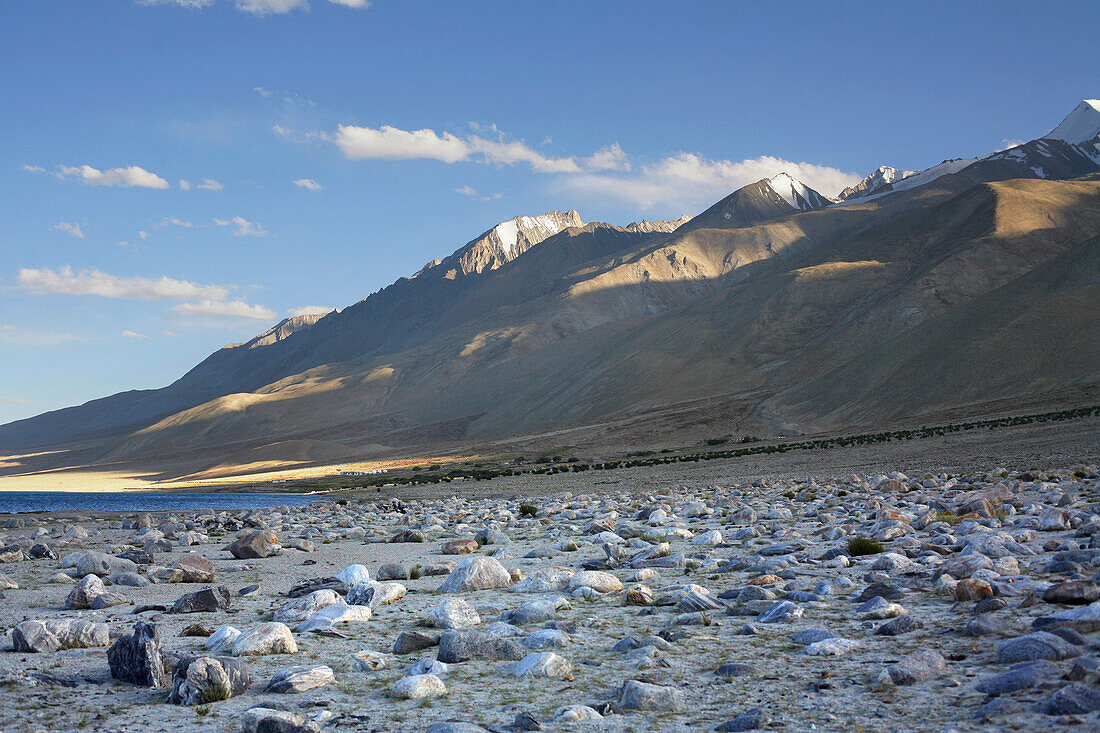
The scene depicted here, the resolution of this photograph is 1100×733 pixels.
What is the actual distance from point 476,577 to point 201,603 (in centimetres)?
256

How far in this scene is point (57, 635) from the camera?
5.83 m

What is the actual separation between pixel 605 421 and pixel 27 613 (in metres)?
91.3

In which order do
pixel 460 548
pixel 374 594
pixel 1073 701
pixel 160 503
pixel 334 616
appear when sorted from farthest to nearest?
pixel 160 503 < pixel 460 548 < pixel 374 594 < pixel 334 616 < pixel 1073 701

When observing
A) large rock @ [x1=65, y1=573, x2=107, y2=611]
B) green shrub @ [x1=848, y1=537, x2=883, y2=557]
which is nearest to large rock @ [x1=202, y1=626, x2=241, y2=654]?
large rock @ [x1=65, y1=573, x2=107, y2=611]

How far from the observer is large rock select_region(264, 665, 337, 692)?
15.5 ft

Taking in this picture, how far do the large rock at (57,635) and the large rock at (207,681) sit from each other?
5.14ft

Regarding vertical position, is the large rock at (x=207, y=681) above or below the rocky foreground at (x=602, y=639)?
above

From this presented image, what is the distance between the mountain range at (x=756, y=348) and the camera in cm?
6850

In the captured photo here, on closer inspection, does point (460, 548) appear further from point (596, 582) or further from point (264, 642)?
point (264, 642)

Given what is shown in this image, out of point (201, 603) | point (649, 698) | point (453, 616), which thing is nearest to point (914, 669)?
point (649, 698)

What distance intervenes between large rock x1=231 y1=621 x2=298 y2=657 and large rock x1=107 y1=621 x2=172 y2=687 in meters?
0.66

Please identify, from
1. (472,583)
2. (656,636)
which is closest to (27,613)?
(472,583)

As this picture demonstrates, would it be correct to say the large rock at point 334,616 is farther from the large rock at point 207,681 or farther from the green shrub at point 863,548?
the green shrub at point 863,548

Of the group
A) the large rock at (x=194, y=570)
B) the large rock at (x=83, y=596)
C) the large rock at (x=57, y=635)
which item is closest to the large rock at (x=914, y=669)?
the large rock at (x=57, y=635)
